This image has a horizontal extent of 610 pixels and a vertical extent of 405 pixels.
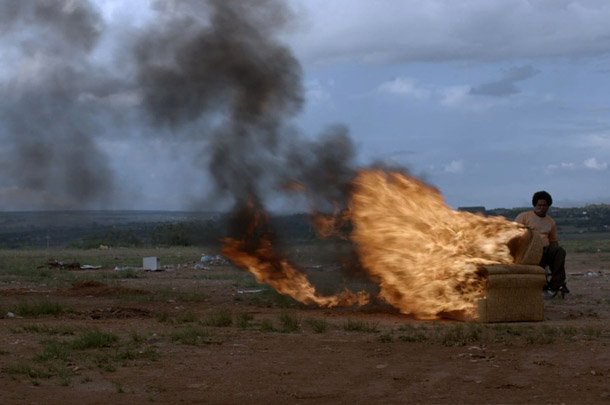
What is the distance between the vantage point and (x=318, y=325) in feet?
46.1

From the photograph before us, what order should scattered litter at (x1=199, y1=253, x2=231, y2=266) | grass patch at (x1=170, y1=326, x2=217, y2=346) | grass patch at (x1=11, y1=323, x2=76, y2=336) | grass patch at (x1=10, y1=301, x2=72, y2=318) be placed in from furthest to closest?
scattered litter at (x1=199, y1=253, x2=231, y2=266) → grass patch at (x1=10, y1=301, x2=72, y2=318) → grass patch at (x1=11, y1=323, x2=76, y2=336) → grass patch at (x1=170, y1=326, x2=217, y2=346)

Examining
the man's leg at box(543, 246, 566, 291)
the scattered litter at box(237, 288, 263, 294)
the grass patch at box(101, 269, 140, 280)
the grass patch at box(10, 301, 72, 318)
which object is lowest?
the scattered litter at box(237, 288, 263, 294)

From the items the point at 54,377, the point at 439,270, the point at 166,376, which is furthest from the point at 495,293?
the point at 54,377

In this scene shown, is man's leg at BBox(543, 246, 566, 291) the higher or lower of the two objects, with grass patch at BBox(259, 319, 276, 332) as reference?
higher

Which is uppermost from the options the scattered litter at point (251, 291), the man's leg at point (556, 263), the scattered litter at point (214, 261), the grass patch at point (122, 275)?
the man's leg at point (556, 263)

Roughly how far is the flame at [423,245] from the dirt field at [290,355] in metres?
0.54

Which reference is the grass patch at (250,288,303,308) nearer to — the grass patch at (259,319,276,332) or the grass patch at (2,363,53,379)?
the grass patch at (259,319,276,332)

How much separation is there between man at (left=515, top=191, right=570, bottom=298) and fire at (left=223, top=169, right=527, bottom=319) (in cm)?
210

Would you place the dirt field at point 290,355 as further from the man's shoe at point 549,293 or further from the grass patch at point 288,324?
the man's shoe at point 549,293

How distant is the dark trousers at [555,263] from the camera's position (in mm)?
17766

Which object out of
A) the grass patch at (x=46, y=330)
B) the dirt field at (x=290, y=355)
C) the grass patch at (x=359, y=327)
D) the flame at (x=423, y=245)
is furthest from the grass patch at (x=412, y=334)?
the grass patch at (x=46, y=330)

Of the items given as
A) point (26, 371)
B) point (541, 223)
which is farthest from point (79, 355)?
point (541, 223)

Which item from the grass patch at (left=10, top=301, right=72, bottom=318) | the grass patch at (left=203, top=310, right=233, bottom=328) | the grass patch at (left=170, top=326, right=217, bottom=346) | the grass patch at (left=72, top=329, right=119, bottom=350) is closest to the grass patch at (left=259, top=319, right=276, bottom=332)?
the grass patch at (left=203, top=310, right=233, bottom=328)

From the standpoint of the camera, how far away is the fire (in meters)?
15.5
